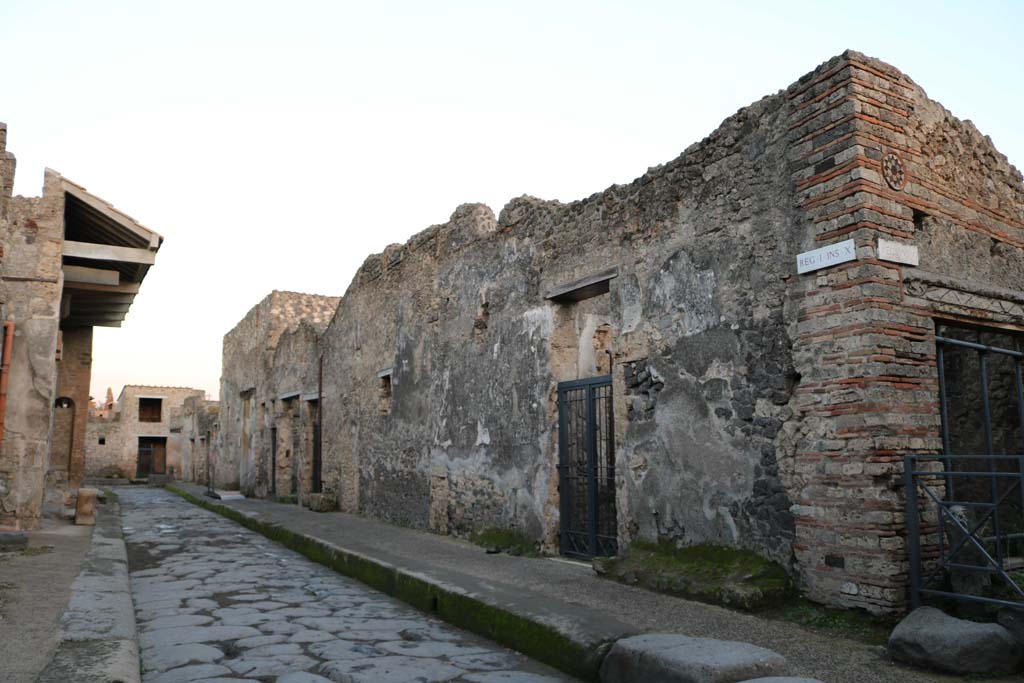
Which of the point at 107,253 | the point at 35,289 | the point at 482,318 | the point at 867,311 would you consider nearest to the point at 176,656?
the point at 867,311

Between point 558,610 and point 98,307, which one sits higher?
point 98,307

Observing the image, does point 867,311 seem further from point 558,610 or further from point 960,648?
point 558,610

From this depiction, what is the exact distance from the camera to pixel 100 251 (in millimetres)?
9703

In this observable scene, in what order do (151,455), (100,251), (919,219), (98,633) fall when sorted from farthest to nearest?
1. (151,455)
2. (100,251)
3. (919,219)
4. (98,633)

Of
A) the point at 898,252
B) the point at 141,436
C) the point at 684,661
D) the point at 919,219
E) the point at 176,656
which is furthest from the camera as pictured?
the point at 141,436

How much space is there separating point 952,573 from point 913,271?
1.79m

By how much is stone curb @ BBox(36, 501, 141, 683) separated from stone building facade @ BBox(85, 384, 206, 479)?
2647cm

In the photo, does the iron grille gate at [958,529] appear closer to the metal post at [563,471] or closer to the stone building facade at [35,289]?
the metal post at [563,471]

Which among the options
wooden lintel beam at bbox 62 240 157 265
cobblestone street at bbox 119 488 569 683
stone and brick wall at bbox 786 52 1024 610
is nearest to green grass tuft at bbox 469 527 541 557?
cobblestone street at bbox 119 488 569 683

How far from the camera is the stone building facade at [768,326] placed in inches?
181

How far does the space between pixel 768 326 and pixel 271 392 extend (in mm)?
14108

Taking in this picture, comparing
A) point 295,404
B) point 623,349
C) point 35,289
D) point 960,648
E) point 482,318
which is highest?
point 35,289

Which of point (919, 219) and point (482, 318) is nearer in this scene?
point (919, 219)

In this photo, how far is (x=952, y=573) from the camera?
422 centimetres
